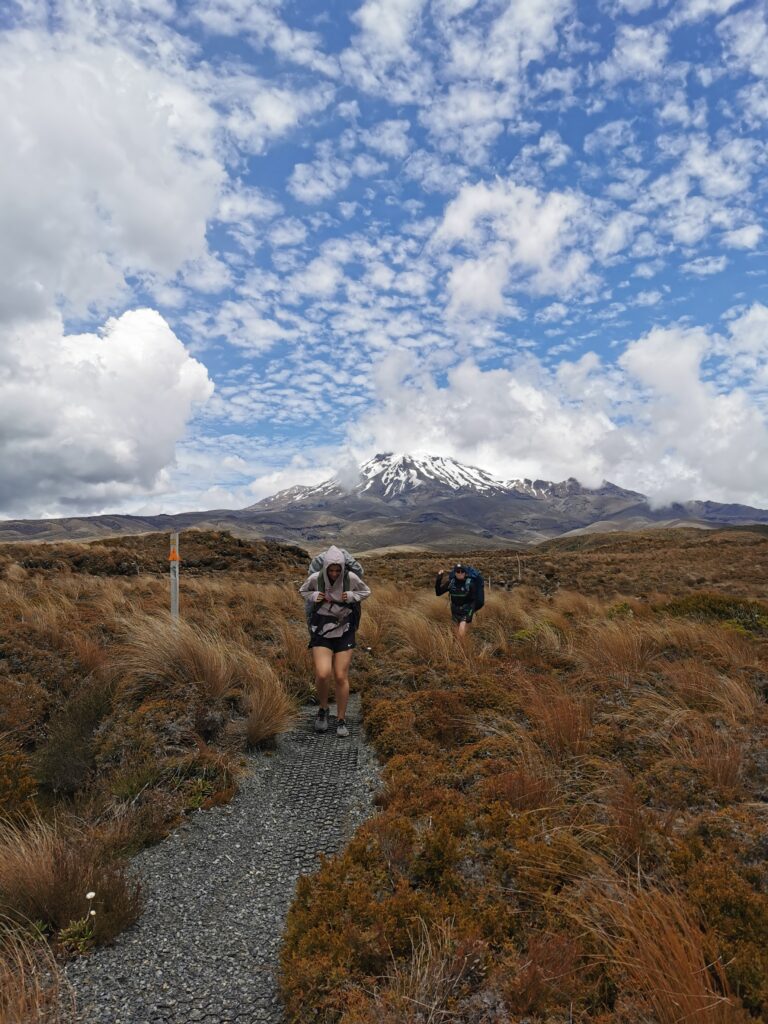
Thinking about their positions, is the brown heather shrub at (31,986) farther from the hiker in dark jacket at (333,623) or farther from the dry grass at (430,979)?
the hiker in dark jacket at (333,623)

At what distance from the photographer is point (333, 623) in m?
6.56

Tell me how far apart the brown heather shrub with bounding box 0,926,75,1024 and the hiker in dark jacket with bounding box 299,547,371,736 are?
3721 millimetres

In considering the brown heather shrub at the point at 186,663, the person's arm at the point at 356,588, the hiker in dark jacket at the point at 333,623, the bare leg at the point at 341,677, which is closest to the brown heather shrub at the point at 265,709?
the brown heather shrub at the point at 186,663

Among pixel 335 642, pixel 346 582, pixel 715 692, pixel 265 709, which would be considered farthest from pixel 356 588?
pixel 715 692

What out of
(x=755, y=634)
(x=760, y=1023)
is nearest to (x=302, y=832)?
(x=760, y=1023)

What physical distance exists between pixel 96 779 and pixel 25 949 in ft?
7.81

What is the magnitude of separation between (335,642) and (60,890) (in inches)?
152

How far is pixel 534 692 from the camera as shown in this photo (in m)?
6.01

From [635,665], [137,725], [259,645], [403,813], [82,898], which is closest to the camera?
[82,898]

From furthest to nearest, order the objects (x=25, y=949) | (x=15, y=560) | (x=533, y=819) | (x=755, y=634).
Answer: (x=15, y=560) < (x=755, y=634) < (x=533, y=819) < (x=25, y=949)

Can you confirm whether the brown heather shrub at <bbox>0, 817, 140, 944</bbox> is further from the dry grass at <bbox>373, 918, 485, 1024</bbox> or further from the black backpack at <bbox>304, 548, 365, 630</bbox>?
the black backpack at <bbox>304, 548, 365, 630</bbox>

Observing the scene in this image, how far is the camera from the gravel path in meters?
2.54

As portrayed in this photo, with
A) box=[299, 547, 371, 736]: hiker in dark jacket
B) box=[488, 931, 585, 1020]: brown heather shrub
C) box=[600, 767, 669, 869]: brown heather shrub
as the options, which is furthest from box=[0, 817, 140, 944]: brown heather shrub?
box=[299, 547, 371, 736]: hiker in dark jacket

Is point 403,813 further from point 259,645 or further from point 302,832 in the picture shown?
point 259,645
